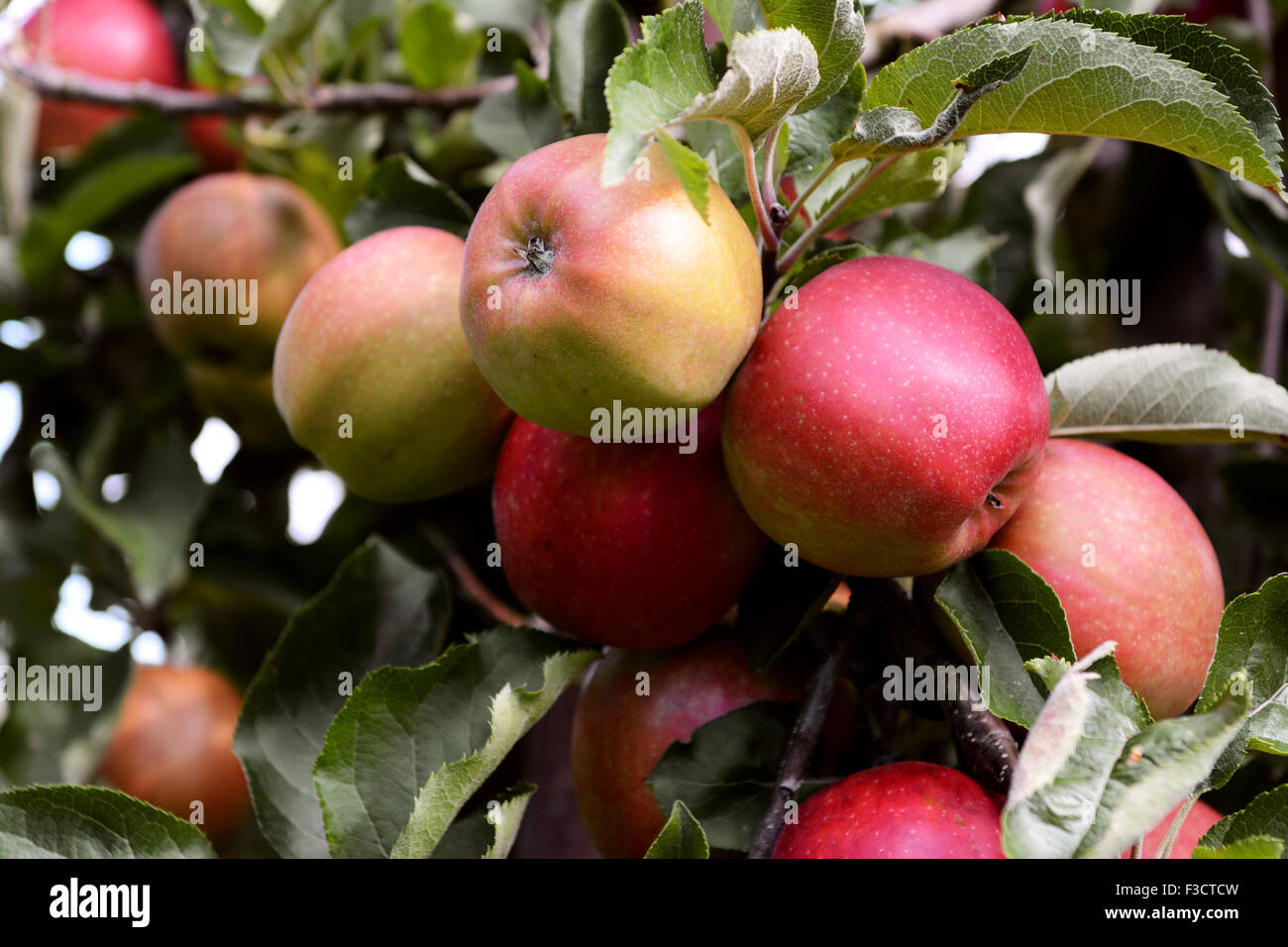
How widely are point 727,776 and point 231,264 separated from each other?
2.85ft

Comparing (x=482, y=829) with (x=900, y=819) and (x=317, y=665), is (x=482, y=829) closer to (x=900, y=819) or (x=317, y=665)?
(x=317, y=665)

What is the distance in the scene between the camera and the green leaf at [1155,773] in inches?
18.1

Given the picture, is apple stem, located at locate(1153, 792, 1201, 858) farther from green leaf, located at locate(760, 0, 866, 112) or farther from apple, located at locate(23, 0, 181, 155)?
apple, located at locate(23, 0, 181, 155)

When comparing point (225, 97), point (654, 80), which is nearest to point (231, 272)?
point (225, 97)

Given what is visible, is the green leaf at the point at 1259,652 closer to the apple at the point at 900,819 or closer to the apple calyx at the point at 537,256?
the apple at the point at 900,819

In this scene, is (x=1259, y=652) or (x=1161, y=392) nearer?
(x=1259, y=652)

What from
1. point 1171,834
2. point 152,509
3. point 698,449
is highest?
point 698,449

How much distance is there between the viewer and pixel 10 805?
2.14 ft

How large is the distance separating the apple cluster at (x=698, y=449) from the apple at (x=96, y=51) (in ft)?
3.05

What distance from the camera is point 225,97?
1227 mm

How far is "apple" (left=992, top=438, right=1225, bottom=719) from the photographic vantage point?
626 mm

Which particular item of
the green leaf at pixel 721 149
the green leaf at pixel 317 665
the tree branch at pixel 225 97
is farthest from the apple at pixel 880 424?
the tree branch at pixel 225 97
